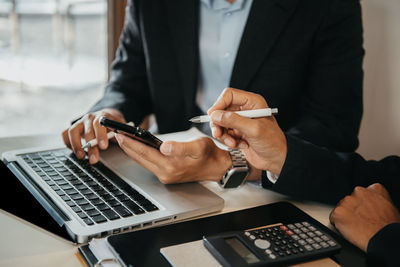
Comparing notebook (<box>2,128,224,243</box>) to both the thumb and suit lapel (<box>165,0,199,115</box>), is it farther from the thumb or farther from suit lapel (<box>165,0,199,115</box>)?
suit lapel (<box>165,0,199,115</box>)

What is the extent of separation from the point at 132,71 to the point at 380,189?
3.07 ft

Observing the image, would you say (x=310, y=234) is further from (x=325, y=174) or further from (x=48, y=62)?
(x=48, y=62)

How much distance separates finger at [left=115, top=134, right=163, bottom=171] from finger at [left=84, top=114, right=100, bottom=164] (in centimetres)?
12

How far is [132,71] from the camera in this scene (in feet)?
4.76

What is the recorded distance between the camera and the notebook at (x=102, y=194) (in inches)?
25.7

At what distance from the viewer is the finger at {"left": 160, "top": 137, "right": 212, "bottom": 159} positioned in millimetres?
777

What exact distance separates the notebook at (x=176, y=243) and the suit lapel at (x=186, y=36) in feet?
2.33

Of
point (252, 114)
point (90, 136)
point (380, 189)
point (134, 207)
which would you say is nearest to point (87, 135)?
point (90, 136)

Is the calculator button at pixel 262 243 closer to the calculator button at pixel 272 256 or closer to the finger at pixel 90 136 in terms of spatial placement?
the calculator button at pixel 272 256

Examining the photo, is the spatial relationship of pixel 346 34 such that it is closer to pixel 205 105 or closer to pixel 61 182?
pixel 205 105

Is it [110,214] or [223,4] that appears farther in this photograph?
[223,4]

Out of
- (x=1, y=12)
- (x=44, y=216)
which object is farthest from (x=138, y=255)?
(x=1, y=12)

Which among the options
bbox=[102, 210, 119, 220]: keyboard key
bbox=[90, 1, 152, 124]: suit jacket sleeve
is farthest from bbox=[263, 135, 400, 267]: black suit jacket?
bbox=[90, 1, 152, 124]: suit jacket sleeve

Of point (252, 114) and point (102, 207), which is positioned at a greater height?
point (252, 114)
